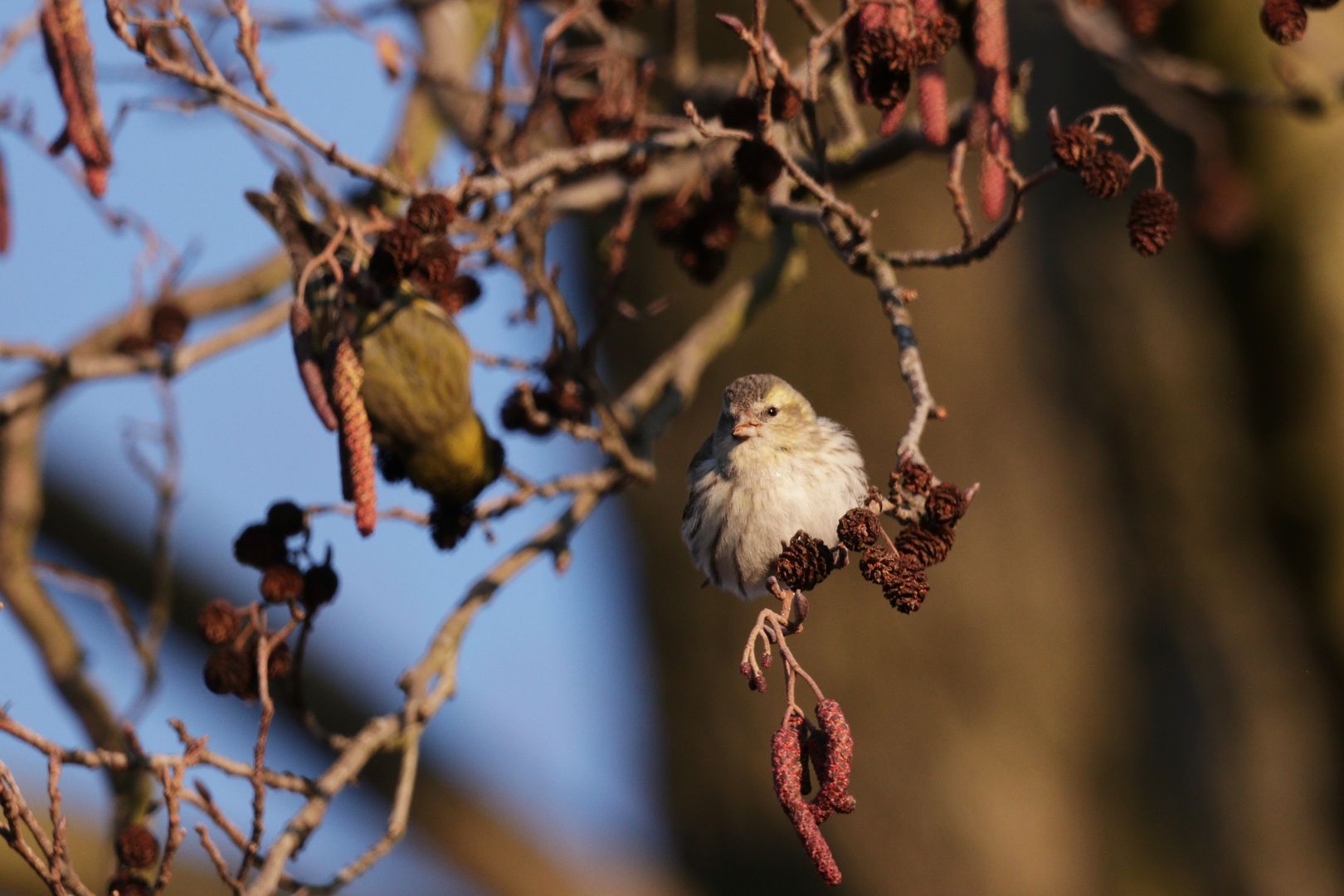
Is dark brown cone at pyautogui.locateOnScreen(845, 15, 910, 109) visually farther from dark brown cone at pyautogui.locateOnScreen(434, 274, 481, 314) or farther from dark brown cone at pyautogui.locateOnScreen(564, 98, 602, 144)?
dark brown cone at pyautogui.locateOnScreen(564, 98, 602, 144)

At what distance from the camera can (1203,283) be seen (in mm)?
6453

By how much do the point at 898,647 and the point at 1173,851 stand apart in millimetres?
1541

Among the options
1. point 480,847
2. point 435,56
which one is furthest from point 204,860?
point 435,56

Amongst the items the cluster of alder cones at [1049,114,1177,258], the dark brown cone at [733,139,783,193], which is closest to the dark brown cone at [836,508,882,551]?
the cluster of alder cones at [1049,114,1177,258]

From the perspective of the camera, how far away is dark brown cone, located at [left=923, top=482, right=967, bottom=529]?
6.10 feet

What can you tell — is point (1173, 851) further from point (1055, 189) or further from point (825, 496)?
point (825, 496)

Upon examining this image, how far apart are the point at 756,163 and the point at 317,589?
3.58ft

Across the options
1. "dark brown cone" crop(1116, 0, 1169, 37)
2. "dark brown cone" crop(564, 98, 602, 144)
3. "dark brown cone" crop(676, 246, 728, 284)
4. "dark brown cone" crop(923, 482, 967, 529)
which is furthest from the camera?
"dark brown cone" crop(1116, 0, 1169, 37)

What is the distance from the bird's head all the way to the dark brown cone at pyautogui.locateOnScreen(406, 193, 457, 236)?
696 millimetres

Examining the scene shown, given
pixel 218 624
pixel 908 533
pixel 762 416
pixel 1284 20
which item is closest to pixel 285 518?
pixel 218 624

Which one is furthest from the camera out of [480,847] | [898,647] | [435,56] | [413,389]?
[480,847]

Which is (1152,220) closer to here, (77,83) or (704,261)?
(704,261)

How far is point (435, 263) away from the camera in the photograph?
2.44m

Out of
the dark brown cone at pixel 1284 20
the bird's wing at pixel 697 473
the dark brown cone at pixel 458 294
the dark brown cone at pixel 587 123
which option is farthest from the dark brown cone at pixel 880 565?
the dark brown cone at pixel 587 123
